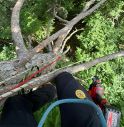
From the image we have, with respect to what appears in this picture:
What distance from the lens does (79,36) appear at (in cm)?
678

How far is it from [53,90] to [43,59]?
123 cm

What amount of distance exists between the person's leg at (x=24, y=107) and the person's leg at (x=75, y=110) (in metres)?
0.18

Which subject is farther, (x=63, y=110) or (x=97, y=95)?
(x=97, y=95)

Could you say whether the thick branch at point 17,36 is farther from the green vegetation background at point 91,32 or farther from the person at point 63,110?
the green vegetation background at point 91,32

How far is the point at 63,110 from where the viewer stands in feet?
4.74

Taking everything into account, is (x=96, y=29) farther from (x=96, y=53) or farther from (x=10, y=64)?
(x=10, y=64)

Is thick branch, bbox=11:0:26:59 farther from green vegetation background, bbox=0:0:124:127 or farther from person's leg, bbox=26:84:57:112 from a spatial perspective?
green vegetation background, bbox=0:0:124:127

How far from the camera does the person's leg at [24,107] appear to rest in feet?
4.80

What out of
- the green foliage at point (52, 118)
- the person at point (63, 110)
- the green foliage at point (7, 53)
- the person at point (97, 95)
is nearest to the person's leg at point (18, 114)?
the person at point (63, 110)

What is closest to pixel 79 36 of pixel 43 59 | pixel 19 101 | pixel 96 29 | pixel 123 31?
pixel 96 29

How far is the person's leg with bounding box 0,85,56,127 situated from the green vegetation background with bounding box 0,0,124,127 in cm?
426

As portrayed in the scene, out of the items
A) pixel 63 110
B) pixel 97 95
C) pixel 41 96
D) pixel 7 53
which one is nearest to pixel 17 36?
pixel 41 96

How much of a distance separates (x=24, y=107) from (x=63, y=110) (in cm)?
26

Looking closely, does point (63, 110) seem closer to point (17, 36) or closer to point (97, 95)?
point (97, 95)
